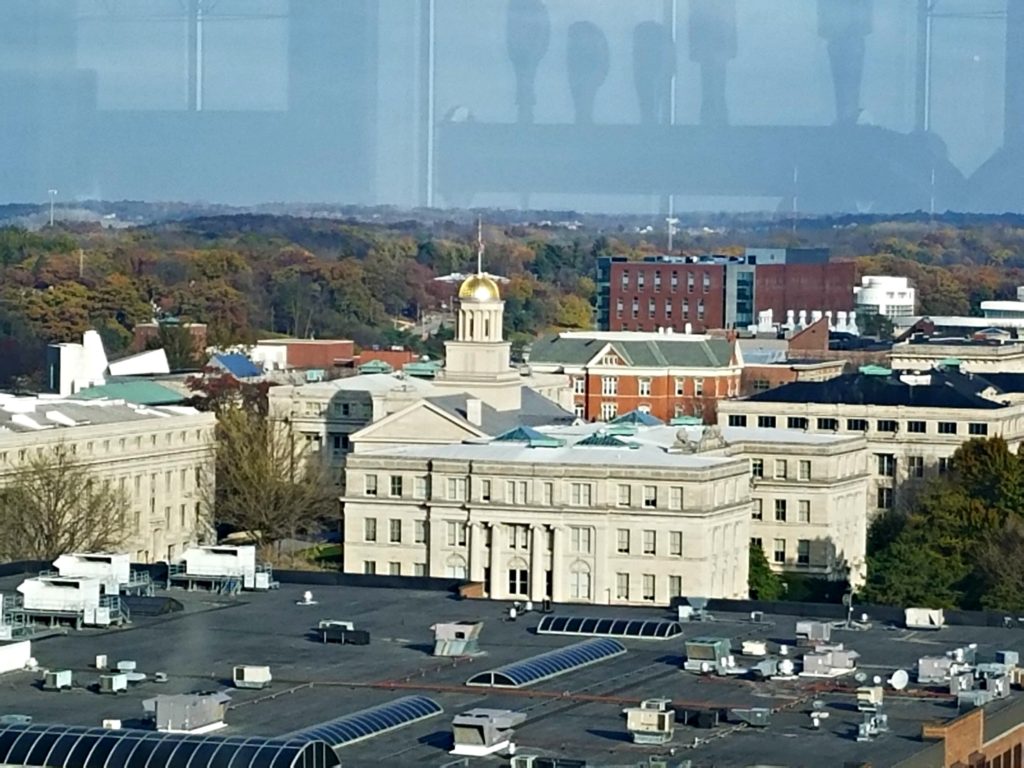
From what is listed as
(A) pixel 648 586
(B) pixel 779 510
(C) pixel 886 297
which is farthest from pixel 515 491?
(C) pixel 886 297

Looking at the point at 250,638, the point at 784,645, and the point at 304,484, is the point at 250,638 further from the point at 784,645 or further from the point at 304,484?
the point at 304,484

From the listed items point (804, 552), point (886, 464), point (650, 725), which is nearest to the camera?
point (650, 725)

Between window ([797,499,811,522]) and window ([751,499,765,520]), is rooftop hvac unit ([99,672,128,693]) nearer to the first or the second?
window ([797,499,811,522])

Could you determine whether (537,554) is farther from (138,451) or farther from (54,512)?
(138,451)

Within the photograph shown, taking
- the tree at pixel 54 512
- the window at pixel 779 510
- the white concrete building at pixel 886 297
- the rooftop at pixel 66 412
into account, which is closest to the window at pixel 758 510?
the window at pixel 779 510

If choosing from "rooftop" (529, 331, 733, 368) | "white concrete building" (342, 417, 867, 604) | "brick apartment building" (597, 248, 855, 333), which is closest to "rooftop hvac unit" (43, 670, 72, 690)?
"white concrete building" (342, 417, 867, 604)
